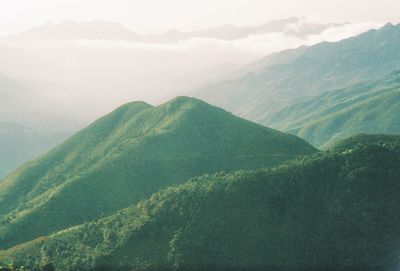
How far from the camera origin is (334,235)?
140m

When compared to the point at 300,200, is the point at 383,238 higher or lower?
lower

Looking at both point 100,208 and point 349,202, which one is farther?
point 100,208

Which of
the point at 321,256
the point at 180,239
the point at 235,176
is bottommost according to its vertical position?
the point at 321,256

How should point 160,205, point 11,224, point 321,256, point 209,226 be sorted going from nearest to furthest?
point 321,256, point 209,226, point 160,205, point 11,224

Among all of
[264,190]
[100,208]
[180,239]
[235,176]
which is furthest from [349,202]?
[100,208]

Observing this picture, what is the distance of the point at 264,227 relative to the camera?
5773 inches

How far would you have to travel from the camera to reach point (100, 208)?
200 metres

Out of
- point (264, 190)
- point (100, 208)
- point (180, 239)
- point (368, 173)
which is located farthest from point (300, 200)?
point (100, 208)

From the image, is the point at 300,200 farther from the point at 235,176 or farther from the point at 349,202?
the point at 235,176

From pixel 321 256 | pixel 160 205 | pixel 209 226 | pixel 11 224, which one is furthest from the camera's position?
pixel 11 224

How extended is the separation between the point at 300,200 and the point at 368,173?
68.4 ft

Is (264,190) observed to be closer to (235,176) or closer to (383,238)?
(235,176)

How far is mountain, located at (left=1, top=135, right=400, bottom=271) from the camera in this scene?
138125 mm

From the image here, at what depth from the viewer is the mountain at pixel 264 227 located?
138125 mm
